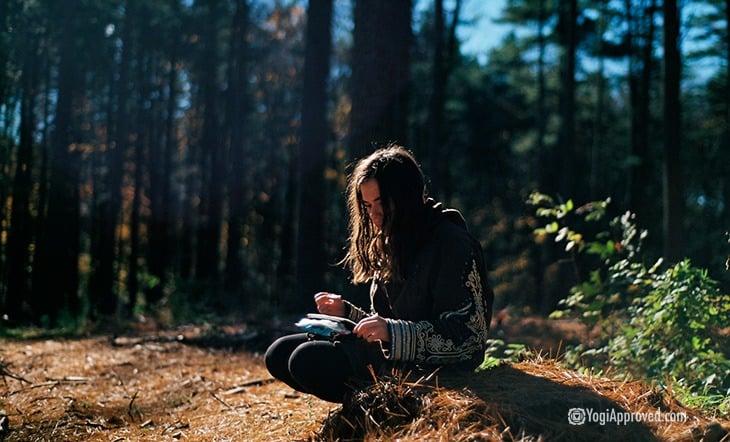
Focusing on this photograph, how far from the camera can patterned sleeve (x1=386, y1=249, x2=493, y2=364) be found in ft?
10.5

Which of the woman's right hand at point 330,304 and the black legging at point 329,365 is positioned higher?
the woman's right hand at point 330,304

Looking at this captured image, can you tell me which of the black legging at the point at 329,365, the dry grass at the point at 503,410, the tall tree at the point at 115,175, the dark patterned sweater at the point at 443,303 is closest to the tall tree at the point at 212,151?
the tall tree at the point at 115,175

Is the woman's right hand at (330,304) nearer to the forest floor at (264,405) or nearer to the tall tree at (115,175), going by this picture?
the forest floor at (264,405)

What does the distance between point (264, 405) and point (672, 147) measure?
8627 mm

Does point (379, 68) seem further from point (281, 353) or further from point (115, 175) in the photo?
point (115, 175)

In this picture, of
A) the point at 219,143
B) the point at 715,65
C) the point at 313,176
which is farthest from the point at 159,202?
the point at 715,65

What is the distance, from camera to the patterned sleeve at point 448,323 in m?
3.20

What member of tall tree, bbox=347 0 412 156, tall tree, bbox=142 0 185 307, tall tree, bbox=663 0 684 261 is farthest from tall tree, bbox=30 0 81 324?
tall tree, bbox=663 0 684 261

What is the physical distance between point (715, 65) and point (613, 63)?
10.8 feet

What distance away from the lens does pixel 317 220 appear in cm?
960

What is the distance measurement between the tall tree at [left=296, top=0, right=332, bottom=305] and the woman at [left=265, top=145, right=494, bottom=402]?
5.86m

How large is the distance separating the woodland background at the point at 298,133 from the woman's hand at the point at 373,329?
126 inches

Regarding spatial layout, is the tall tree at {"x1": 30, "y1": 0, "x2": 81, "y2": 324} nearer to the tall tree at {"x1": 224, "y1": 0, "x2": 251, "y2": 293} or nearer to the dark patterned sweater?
the tall tree at {"x1": 224, "y1": 0, "x2": 251, "y2": 293}

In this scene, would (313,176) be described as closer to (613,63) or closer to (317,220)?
(317,220)
